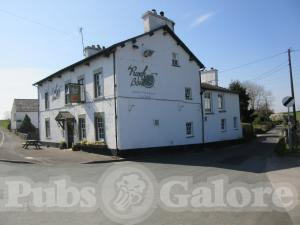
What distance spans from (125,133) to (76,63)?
7.36m

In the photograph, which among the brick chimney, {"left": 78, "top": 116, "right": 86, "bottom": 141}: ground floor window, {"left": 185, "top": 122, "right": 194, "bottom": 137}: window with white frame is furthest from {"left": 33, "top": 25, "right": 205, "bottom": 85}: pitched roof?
{"left": 185, "top": 122, "right": 194, "bottom": 137}: window with white frame

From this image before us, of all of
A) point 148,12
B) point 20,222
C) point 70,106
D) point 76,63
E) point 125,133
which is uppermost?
point 148,12

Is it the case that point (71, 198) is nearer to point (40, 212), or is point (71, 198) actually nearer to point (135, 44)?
point (40, 212)

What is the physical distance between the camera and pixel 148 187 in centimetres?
934

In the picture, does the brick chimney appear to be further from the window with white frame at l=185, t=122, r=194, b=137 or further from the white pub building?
the window with white frame at l=185, t=122, r=194, b=137

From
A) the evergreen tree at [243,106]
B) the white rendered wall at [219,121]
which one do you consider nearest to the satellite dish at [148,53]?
the white rendered wall at [219,121]

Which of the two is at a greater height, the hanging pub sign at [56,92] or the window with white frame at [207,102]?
the hanging pub sign at [56,92]

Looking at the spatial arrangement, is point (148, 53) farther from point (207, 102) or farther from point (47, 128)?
point (47, 128)

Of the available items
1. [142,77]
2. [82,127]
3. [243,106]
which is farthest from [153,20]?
[243,106]

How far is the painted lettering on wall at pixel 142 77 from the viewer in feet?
64.0

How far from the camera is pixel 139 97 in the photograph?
1967 centimetres

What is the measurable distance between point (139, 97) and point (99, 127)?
3.53 metres

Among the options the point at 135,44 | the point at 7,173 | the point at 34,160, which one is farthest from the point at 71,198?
the point at 135,44

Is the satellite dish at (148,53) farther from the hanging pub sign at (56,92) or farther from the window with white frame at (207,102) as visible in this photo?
the hanging pub sign at (56,92)
